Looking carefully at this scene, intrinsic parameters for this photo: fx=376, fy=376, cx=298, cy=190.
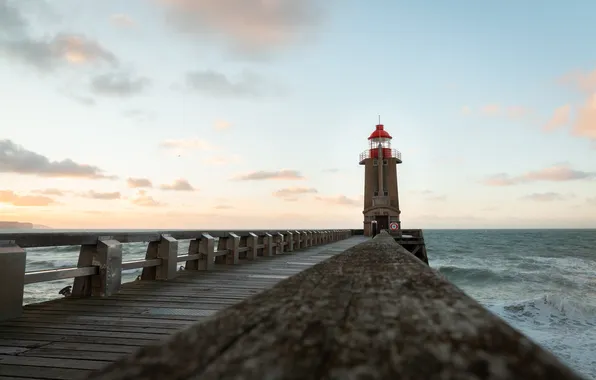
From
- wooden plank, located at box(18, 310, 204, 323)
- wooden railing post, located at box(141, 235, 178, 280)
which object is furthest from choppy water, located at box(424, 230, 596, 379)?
wooden railing post, located at box(141, 235, 178, 280)

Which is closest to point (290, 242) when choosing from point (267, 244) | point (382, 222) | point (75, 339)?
point (267, 244)

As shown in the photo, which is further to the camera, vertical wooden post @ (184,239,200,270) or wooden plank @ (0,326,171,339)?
vertical wooden post @ (184,239,200,270)

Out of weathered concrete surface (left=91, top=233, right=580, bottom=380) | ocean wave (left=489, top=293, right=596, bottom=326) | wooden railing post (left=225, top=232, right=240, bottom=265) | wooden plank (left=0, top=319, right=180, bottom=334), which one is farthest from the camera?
ocean wave (left=489, top=293, right=596, bottom=326)

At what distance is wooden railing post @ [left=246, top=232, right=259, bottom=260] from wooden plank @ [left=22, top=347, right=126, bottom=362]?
29.7ft

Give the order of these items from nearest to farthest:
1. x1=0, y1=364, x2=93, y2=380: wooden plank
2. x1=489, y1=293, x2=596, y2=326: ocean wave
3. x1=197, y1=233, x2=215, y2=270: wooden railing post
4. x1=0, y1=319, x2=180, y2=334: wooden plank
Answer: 1. x1=0, y1=364, x2=93, y2=380: wooden plank
2. x1=0, y1=319, x2=180, y2=334: wooden plank
3. x1=197, y1=233, x2=215, y2=270: wooden railing post
4. x1=489, y1=293, x2=596, y2=326: ocean wave

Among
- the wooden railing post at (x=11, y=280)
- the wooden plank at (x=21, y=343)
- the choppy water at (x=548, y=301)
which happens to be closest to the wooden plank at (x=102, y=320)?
the wooden railing post at (x=11, y=280)

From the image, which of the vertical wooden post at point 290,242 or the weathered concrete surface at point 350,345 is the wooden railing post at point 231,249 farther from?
the weathered concrete surface at point 350,345

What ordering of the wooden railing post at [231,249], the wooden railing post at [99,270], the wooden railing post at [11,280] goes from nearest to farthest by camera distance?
the wooden railing post at [11,280]
the wooden railing post at [99,270]
the wooden railing post at [231,249]

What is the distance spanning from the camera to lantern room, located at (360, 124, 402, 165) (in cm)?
4391

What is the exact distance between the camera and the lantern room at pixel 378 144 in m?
43.9

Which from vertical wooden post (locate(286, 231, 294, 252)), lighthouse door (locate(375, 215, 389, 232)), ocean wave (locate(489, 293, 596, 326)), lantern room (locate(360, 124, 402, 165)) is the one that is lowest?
ocean wave (locate(489, 293, 596, 326))

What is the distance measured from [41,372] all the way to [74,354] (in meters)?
0.39

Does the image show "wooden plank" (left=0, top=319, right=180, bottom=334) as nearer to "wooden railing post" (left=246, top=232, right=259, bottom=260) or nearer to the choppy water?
the choppy water

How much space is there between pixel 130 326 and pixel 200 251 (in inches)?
215
